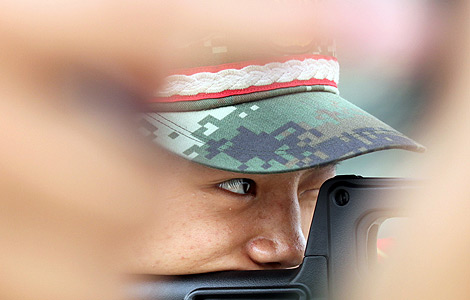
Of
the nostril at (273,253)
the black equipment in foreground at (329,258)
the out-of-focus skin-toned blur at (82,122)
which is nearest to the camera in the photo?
the out-of-focus skin-toned blur at (82,122)

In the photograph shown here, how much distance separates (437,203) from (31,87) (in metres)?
0.33

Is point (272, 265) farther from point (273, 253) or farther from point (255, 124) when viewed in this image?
point (255, 124)

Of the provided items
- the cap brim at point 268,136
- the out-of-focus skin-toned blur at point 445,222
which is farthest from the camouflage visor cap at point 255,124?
the out-of-focus skin-toned blur at point 445,222

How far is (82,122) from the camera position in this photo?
1.77 feet

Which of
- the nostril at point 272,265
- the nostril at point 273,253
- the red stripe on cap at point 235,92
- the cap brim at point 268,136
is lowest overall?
the nostril at point 272,265

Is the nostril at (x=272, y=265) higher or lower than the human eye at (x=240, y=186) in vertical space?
lower

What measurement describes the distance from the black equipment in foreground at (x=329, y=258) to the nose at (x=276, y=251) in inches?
1.8

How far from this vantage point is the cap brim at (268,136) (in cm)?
61

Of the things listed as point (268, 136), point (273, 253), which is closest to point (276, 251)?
point (273, 253)

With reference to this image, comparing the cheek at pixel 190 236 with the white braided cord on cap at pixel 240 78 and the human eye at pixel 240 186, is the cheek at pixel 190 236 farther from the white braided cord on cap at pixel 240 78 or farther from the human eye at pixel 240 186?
the white braided cord on cap at pixel 240 78

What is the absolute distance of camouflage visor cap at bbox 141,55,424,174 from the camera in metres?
0.62

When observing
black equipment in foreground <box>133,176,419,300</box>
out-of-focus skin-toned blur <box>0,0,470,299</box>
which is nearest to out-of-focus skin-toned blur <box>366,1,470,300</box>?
out-of-focus skin-toned blur <box>0,0,470,299</box>

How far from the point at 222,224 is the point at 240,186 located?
50 millimetres

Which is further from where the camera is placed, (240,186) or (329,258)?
(240,186)
